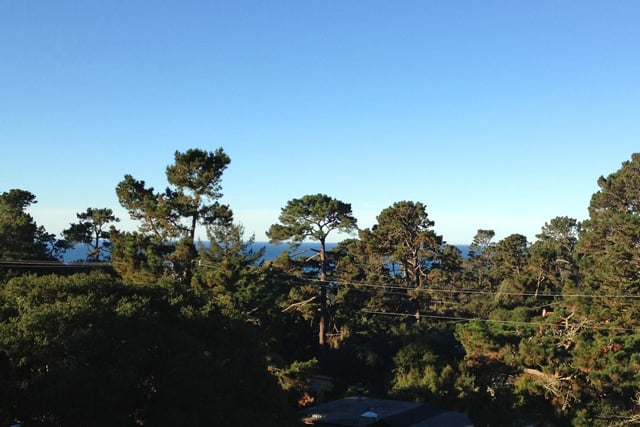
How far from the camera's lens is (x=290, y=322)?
125ft

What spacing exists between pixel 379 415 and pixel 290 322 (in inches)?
600

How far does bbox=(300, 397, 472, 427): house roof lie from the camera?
23047 mm

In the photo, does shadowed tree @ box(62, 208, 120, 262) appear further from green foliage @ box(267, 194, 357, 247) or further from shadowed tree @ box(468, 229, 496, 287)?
shadowed tree @ box(468, 229, 496, 287)

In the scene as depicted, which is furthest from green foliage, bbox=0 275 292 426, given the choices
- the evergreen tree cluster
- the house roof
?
the house roof

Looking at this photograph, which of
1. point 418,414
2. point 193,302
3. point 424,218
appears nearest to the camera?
point 193,302

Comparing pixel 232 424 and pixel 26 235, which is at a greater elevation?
pixel 26 235

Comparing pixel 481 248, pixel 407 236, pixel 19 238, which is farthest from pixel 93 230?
pixel 481 248

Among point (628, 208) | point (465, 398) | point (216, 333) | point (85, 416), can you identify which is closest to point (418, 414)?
point (465, 398)

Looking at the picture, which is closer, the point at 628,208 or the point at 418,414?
the point at 418,414

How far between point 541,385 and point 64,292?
2150 centimetres

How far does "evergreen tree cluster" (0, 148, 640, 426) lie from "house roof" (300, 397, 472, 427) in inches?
52.9

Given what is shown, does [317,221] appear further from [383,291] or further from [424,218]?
[424,218]

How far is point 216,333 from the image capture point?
17.7 m

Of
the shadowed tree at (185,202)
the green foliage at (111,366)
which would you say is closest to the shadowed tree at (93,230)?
the shadowed tree at (185,202)
